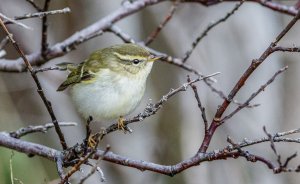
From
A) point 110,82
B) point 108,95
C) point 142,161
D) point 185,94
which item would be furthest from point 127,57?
point 185,94

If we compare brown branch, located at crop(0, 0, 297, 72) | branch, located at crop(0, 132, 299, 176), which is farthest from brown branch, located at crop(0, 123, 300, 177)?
brown branch, located at crop(0, 0, 297, 72)

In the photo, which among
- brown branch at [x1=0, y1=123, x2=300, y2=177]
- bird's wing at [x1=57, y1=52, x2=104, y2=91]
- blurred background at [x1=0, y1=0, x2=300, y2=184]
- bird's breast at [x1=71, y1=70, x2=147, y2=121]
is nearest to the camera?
brown branch at [x1=0, y1=123, x2=300, y2=177]

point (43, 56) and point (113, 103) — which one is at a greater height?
point (43, 56)

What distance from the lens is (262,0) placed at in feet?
14.4

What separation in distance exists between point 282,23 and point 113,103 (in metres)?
3.93

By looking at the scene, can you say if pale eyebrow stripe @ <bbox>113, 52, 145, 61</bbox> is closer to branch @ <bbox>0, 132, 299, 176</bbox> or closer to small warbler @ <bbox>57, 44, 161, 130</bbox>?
small warbler @ <bbox>57, 44, 161, 130</bbox>

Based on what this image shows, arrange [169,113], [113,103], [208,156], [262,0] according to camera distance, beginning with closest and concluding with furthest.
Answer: [208,156] → [113,103] → [262,0] → [169,113]

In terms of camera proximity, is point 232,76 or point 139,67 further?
point 232,76

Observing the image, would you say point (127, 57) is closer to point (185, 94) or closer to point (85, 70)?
point (85, 70)

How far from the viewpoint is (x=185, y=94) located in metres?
7.14

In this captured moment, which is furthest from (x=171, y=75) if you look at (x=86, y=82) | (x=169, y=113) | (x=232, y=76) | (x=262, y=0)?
(x=86, y=82)

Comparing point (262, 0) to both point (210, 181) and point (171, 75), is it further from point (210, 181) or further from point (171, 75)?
point (171, 75)

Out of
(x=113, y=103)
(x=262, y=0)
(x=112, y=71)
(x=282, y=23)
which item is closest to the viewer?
(x=113, y=103)

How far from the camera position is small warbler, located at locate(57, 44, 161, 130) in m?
3.68
